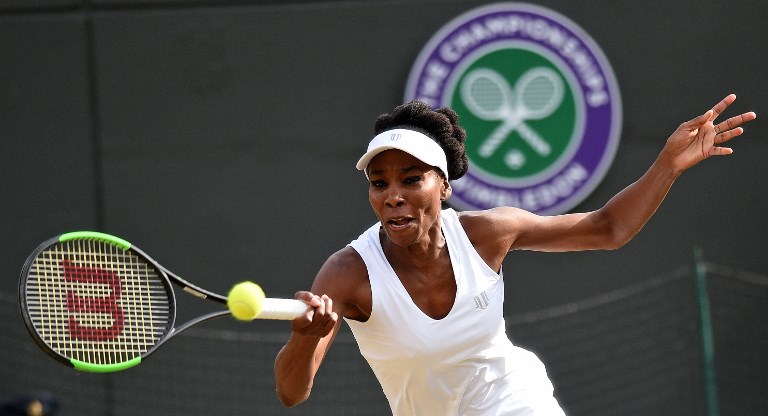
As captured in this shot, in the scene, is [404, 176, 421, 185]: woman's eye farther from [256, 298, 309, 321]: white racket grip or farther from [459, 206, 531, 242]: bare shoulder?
[256, 298, 309, 321]: white racket grip

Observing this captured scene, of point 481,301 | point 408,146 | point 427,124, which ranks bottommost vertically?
point 481,301

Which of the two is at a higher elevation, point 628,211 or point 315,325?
→ point 628,211

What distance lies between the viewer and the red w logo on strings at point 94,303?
4035mm

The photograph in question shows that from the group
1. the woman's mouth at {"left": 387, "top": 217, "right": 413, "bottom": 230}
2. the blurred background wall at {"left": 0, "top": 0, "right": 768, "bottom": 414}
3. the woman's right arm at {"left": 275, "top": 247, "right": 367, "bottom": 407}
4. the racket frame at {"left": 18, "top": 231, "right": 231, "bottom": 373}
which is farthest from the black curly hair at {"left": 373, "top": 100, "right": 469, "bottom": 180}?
the blurred background wall at {"left": 0, "top": 0, "right": 768, "bottom": 414}

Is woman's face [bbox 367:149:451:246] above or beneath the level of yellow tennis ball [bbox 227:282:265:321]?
above

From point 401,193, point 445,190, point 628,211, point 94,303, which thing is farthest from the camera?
point 628,211

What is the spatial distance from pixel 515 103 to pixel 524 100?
52mm

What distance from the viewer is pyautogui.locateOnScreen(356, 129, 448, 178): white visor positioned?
415 centimetres

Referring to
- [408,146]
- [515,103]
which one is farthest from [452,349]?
[515,103]

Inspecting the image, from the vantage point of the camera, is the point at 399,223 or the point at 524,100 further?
the point at 524,100

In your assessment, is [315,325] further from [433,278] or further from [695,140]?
[695,140]

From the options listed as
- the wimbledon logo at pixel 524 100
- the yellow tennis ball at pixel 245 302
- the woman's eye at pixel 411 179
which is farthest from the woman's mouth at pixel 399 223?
the wimbledon logo at pixel 524 100

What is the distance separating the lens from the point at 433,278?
4340 millimetres

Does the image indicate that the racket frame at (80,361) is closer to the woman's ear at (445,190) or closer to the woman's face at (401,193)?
the woman's face at (401,193)
